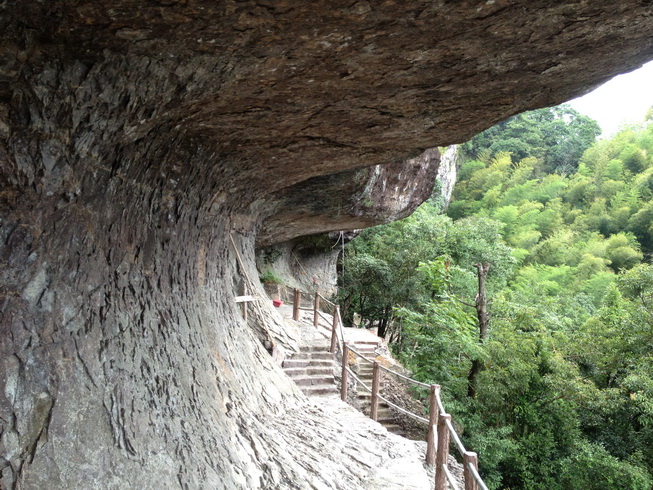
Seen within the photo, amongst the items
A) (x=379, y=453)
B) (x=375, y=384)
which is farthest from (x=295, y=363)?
(x=379, y=453)

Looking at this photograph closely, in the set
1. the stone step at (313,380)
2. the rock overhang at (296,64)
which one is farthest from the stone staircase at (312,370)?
the rock overhang at (296,64)

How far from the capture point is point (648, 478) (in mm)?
8039

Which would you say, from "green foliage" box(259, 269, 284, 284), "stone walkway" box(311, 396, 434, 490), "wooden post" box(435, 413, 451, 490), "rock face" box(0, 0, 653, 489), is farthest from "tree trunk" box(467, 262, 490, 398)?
"rock face" box(0, 0, 653, 489)

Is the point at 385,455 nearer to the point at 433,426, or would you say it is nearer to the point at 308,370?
the point at 433,426

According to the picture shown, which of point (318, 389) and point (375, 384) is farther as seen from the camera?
point (318, 389)

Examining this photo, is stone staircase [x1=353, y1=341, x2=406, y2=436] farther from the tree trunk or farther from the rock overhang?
the rock overhang

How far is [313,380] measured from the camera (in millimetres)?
8688

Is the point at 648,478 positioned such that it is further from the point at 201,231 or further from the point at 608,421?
the point at 201,231

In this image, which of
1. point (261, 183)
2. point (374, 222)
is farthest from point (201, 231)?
point (374, 222)

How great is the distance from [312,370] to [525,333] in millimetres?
5257

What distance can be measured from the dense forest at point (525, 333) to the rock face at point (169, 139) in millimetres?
6402

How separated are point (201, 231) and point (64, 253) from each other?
237cm

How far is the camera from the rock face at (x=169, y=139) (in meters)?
2.31

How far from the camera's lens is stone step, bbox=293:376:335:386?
8.50m
